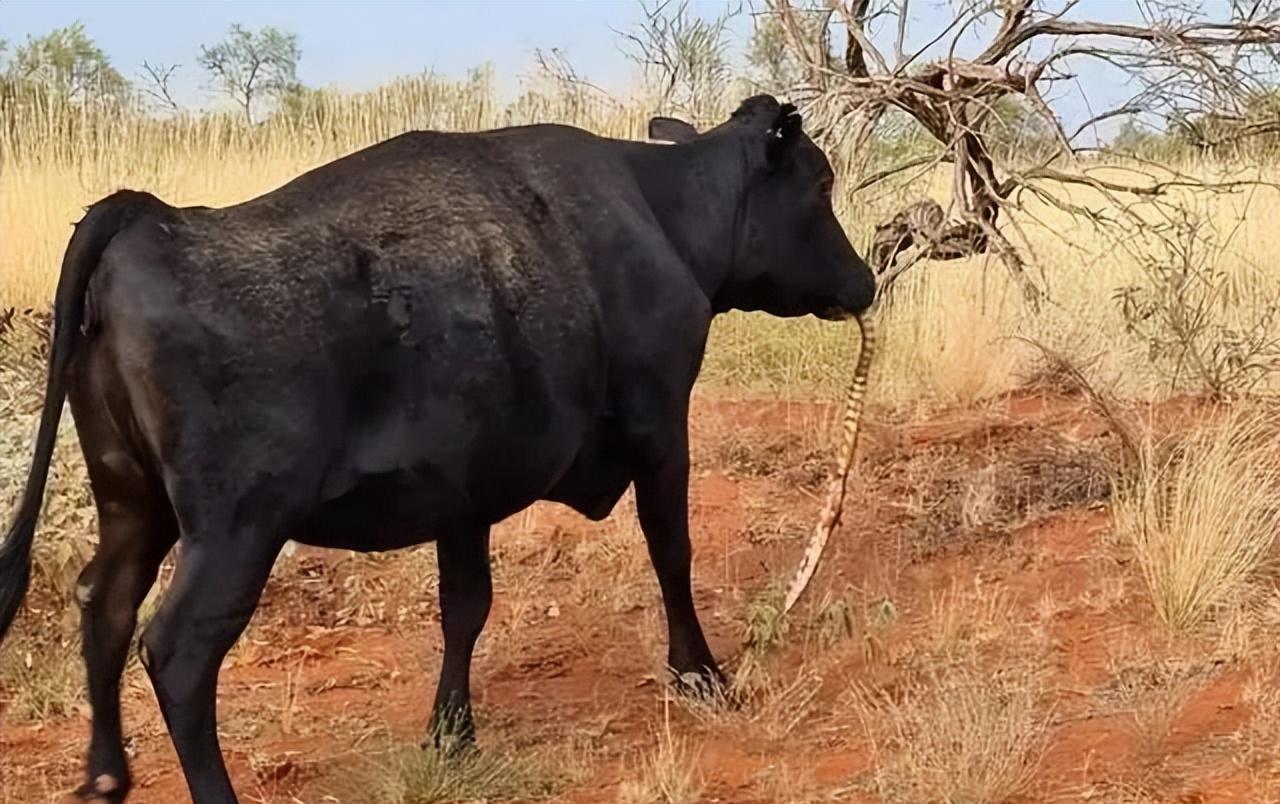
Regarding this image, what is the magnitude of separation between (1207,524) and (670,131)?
2.28m

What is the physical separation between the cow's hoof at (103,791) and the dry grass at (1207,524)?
10.9 feet

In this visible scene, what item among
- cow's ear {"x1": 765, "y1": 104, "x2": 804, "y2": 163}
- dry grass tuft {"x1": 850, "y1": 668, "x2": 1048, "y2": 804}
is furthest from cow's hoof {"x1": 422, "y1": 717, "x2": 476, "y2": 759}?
cow's ear {"x1": 765, "y1": 104, "x2": 804, "y2": 163}

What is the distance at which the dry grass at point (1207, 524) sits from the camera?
18.3ft

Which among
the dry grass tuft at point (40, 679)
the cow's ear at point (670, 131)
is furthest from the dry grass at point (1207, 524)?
the dry grass tuft at point (40, 679)

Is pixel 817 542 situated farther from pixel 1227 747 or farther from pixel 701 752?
pixel 1227 747

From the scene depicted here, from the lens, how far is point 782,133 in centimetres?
552

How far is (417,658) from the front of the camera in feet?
19.6

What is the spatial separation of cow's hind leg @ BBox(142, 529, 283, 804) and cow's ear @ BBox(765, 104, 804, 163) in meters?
2.33

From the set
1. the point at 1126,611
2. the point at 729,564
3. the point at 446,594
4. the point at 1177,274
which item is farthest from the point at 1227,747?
the point at 1177,274

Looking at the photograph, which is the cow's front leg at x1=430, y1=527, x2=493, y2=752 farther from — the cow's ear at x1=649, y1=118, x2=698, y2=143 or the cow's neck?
the cow's ear at x1=649, y1=118, x2=698, y2=143

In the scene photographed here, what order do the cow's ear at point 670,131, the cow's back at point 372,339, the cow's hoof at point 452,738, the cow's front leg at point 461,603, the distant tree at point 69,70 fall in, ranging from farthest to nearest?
the distant tree at point 69,70 < the cow's ear at point 670,131 < the cow's front leg at point 461,603 < the cow's hoof at point 452,738 < the cow's back at point 372,339

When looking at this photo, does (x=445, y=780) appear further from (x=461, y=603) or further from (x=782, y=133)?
(x=782, y=133)

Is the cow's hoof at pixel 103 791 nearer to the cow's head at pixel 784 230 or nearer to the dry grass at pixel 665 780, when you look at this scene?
the dry grass at pixel 665 780

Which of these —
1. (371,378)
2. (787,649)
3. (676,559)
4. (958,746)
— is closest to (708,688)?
(676,559)
